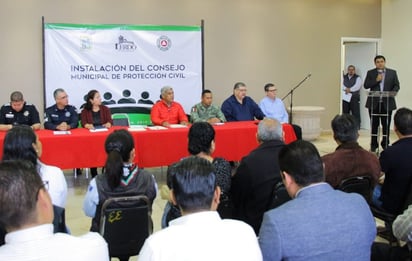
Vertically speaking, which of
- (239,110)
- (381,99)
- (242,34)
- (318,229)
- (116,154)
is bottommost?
(318,229)

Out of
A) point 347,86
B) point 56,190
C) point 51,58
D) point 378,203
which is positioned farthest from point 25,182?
point 347,86

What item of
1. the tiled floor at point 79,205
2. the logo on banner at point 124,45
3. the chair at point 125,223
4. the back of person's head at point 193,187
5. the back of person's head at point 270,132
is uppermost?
the logo on banner at point 124,45

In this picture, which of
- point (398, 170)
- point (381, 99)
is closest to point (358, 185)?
point (398, 170)

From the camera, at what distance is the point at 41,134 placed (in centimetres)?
489

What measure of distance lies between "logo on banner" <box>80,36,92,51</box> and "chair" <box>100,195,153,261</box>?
5.27 meters

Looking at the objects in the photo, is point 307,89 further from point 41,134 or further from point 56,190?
point 56,190

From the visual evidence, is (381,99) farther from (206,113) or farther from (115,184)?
(115,184)

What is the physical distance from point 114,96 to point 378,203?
5.20 meters

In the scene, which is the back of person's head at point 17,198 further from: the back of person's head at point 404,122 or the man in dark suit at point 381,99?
the man in dark suit at point 381,99

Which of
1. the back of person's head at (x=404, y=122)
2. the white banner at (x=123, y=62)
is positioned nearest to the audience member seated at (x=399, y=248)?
the back of person's head at (x=404, y=122)

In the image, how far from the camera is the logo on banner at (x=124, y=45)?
7.48 m

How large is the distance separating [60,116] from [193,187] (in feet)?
14.8

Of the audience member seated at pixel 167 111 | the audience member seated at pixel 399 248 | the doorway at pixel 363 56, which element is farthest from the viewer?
the doorway at pixel 363 56

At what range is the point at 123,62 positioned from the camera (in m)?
7.51
